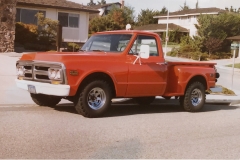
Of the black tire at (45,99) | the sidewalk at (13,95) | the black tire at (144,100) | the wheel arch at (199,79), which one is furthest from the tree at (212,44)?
the black tire at (45,99)

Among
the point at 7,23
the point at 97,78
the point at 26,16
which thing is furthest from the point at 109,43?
the point at 26,16

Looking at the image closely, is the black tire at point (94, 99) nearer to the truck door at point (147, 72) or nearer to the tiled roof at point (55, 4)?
the truck door at point (147, 72)

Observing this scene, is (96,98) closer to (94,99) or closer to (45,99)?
(94,99)

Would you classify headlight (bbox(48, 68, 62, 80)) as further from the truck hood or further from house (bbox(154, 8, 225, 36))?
house (bbox(154, 8, 225, 36))

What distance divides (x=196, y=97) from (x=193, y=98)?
165 millimetres

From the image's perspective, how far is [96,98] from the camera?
8625 mm

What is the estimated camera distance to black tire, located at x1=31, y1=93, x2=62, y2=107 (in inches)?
380

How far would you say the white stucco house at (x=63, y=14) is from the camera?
34.2 metres

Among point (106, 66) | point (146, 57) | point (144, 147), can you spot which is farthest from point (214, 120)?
point (144, 147)

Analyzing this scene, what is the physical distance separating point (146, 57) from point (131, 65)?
411 millimetres

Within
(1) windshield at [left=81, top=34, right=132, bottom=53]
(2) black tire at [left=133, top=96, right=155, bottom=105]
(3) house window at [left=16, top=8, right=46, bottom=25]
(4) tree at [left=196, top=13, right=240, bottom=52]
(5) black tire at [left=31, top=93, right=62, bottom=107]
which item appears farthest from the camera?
(4) tree at [left=196, top=13, right=240, bottom=52]

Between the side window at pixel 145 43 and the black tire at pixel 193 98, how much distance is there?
5.05 ft

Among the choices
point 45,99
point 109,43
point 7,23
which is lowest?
point 45,99

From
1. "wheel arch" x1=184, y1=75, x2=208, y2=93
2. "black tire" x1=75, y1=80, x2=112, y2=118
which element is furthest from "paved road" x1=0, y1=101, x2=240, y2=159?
"wheel arch" x1=184, y1=75, x2=208, y2=93
